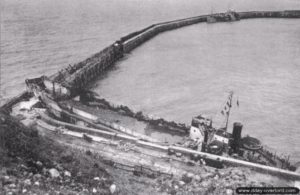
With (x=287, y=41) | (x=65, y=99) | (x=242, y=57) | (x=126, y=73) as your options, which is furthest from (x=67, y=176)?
(x=287, y=41)

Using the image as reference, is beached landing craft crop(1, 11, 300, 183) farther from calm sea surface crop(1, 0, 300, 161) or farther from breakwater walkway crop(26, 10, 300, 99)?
calm sea surface crop(1, 0, 300, 161)

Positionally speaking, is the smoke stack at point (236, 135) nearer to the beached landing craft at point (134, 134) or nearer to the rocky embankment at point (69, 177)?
the beached landing craft at point (134, 134)

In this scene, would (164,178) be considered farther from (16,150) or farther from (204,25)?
(204,25)

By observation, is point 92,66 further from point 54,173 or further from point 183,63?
point 54,173

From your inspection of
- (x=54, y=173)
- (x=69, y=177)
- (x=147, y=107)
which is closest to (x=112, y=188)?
(x=69, y=177)

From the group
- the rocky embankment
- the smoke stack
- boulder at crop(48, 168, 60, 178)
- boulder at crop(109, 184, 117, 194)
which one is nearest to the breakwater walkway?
the rocky embankment

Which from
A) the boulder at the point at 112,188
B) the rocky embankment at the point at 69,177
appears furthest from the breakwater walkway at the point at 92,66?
the boulder at the point at 112,188
